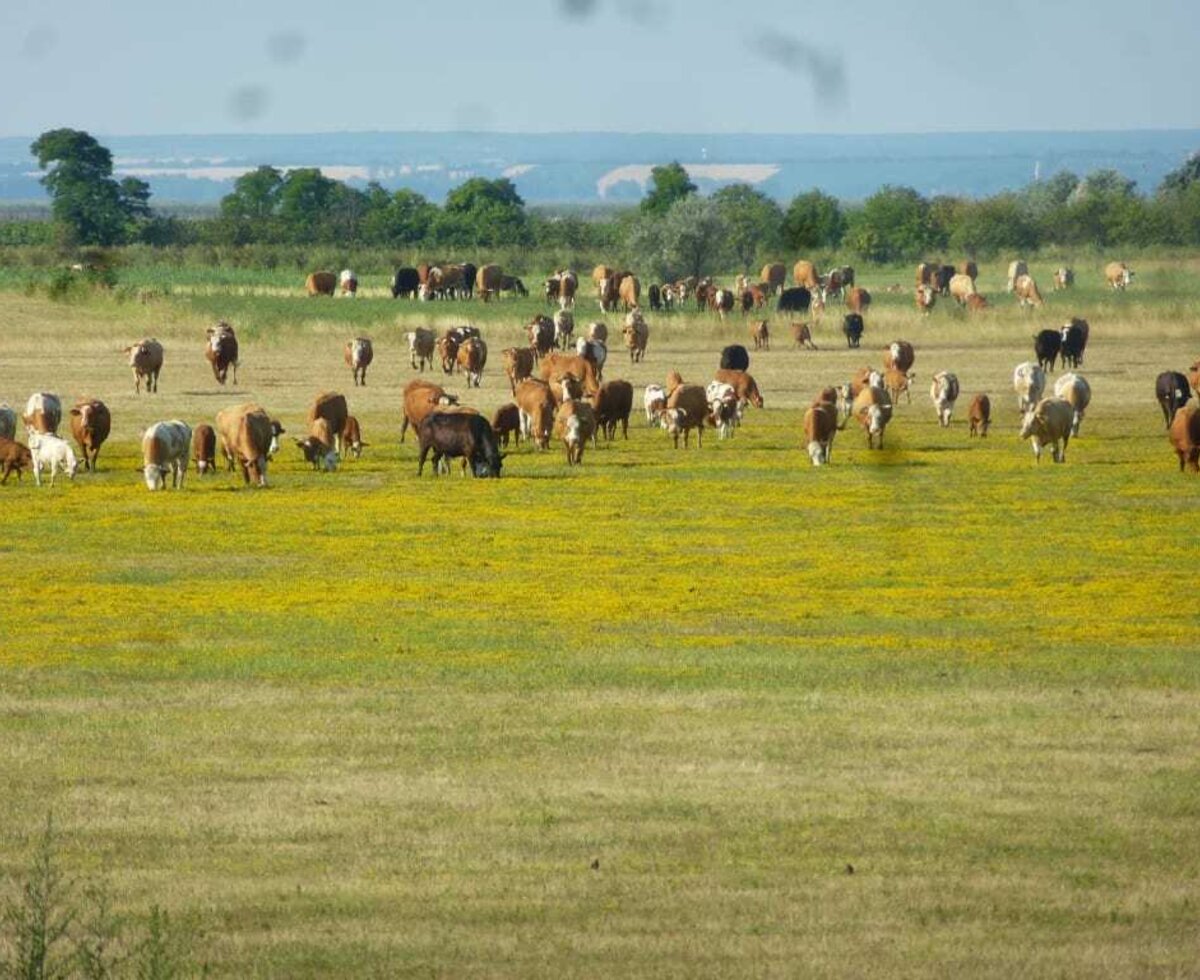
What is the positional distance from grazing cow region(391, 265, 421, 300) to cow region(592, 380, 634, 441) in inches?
2220

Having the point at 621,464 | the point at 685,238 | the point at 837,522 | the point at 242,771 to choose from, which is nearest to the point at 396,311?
the point at 685,238

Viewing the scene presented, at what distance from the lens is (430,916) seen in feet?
41.2

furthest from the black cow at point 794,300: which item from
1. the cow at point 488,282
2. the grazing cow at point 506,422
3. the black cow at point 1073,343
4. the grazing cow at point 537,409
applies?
the grazing cow at point 506,422

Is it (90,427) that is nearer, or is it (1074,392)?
(90,427)

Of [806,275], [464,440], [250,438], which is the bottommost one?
[806,275]

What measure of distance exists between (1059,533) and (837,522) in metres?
2.92

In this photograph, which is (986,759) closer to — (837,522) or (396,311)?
(837,522)

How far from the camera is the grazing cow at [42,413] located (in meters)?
38.2

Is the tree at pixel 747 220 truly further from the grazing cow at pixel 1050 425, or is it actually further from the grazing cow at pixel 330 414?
the grazing cow at pixel 330 414

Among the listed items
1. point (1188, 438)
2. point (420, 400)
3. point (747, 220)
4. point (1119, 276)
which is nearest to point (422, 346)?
point (420, 400)

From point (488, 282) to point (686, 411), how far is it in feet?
183

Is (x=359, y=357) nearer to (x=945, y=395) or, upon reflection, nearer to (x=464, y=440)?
(x=945, y=395)

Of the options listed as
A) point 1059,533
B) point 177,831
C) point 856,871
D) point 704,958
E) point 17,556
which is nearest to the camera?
point 704,958

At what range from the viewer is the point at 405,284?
9881 centimetres
